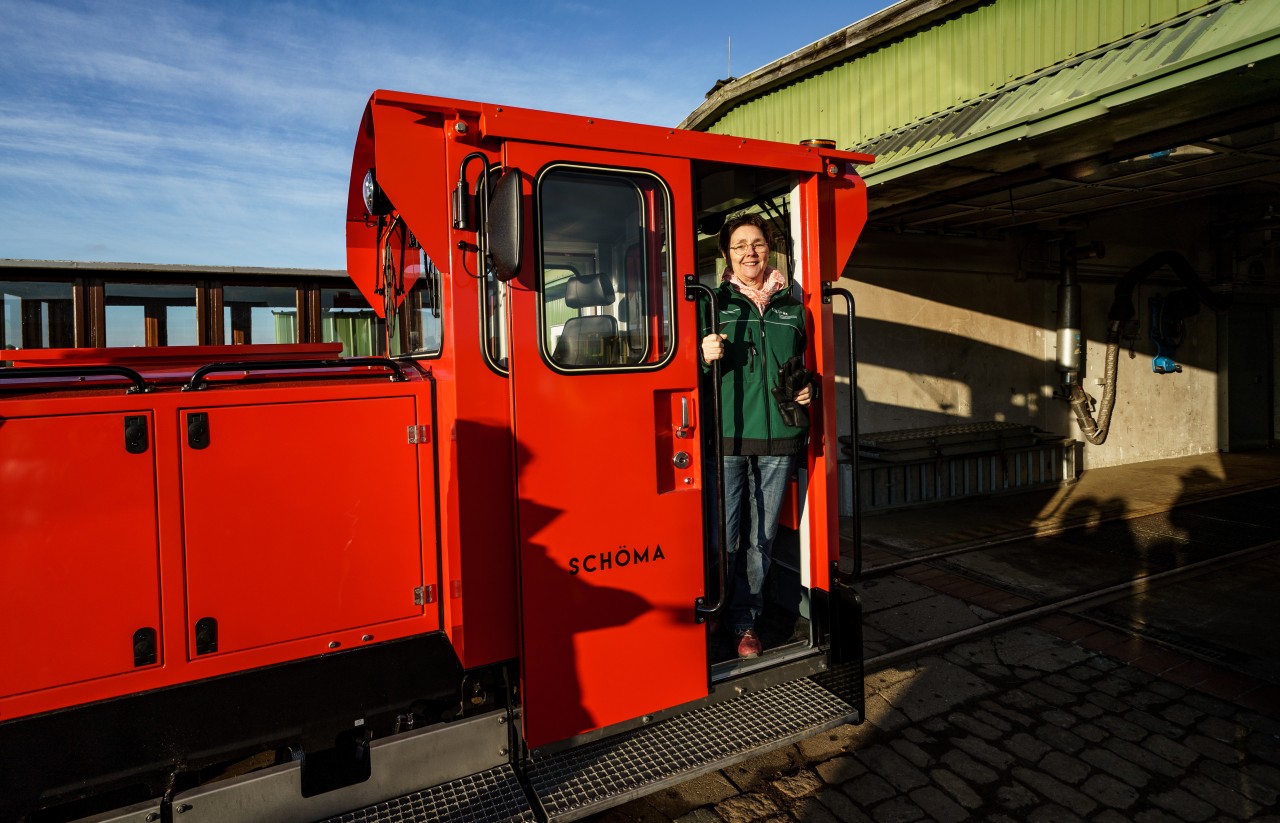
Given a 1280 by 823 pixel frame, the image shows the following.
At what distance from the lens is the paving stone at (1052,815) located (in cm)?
281

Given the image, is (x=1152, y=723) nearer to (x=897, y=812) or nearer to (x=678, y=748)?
(x=897, y=812)

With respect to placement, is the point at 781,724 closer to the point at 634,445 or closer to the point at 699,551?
the point at 699,551

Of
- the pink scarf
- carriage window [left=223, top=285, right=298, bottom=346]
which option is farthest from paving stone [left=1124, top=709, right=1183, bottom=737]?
carriage window [left=223, top=285, right=298, bottom=346]

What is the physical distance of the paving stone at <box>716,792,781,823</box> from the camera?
2.88 meters

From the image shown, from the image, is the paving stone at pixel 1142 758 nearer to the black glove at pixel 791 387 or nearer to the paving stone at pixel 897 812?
the paving stone at pixel 897 812

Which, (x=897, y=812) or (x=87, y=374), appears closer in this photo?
(x=87, y=374)

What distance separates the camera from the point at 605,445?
272 cm

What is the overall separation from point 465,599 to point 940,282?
771 centimetres

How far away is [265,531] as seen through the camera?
2.42 meters

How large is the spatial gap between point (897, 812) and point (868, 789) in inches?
6.6

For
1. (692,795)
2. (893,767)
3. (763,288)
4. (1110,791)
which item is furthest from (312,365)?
(1110,791)

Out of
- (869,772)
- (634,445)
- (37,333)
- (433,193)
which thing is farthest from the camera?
(37,333)

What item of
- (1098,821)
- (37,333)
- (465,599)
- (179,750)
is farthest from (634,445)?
(37,333)

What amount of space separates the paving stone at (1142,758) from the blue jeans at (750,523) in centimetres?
172
